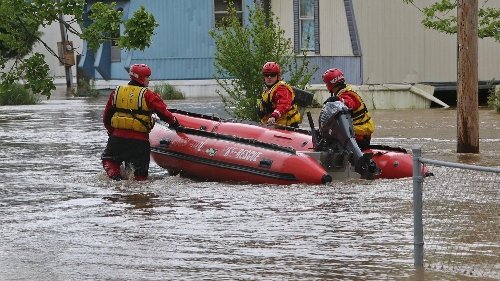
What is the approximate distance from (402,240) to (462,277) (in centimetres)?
156

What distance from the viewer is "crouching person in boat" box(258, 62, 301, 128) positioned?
1553 cm

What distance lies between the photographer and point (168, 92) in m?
38.8

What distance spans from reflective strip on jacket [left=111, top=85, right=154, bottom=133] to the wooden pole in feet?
17.9

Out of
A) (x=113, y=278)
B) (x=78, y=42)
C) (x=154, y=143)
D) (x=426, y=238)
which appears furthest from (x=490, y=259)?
(x=78, y=42)

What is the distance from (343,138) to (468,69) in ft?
13.9

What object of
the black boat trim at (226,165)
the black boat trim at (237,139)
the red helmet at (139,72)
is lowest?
the black boat trim at (226,165)

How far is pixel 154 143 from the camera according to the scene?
15484mm

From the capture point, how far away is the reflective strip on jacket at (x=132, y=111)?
14.4 m

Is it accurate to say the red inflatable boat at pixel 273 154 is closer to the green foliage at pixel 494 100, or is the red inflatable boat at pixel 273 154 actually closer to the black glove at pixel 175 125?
the black glove at pixel 175 125

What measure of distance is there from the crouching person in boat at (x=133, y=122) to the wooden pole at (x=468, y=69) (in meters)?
5.12

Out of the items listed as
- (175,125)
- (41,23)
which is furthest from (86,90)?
(175,125)

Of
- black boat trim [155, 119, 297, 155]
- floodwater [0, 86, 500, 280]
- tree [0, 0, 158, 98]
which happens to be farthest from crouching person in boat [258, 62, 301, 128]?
tree [0, 0, 158, 98]

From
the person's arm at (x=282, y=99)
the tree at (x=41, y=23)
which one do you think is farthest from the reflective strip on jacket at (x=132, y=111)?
the person's arm at (x=282, y=99)

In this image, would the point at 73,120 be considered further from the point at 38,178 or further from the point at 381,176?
the point at 381,176
